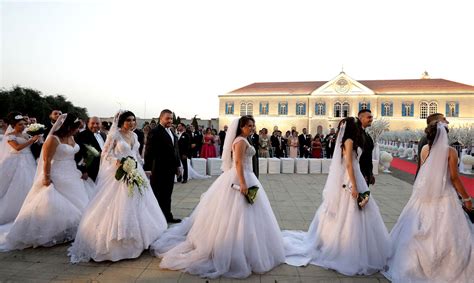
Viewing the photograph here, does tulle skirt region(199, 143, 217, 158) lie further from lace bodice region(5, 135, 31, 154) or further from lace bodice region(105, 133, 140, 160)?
lace bodice region(105, 133, 140, 160)

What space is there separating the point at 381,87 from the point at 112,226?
6162cm

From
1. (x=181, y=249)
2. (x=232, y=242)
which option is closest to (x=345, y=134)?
(x=232, y=242)

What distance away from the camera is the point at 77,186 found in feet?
15.9

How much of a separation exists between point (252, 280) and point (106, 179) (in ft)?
7.43

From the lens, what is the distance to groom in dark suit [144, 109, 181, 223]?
18.7 ft

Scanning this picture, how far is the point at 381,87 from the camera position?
58.2 meters

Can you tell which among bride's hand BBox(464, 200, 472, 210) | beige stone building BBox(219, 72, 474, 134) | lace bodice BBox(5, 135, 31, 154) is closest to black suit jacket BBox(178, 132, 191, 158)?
lace bodice BBox(5, 135, 31, 154)

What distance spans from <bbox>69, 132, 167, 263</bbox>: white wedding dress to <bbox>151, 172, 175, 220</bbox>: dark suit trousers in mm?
1303

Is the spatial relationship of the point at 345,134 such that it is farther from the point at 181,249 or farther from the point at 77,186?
the point at 77,186

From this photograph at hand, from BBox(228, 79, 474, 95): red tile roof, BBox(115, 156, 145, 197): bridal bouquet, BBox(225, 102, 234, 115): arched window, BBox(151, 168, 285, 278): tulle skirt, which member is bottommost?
BBox(151, 168, 285, 278): tulle skirt

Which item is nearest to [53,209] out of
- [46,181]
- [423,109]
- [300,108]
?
[46,181]

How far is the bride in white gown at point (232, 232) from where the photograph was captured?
3.68 metres

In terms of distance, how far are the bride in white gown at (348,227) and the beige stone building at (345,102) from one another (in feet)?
168

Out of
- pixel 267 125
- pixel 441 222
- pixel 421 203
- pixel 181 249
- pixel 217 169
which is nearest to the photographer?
pixel 441 222
